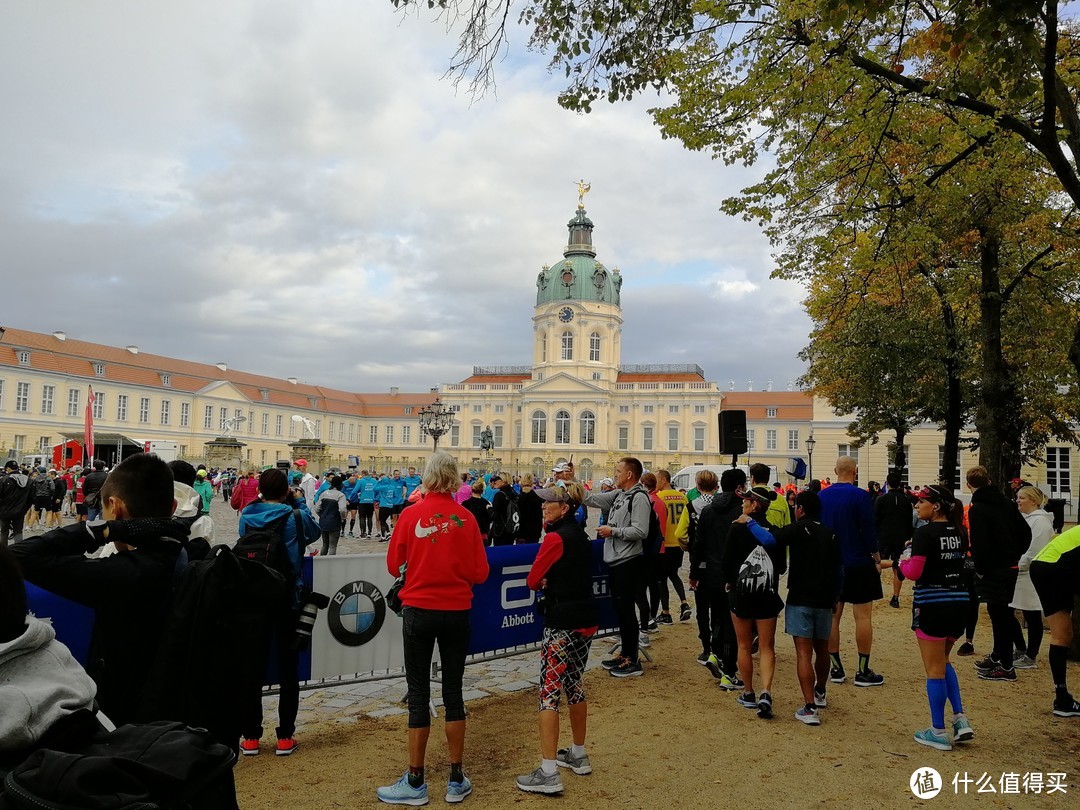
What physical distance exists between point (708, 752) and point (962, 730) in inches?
75.6

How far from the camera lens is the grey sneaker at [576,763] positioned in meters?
4.91

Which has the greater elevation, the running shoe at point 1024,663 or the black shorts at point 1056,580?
the black shorts at point 1056,580

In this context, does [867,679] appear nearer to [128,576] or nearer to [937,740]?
[937,740]

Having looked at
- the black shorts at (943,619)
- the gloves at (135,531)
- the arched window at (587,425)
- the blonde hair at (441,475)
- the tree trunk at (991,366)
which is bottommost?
the black shorts at (943,619)

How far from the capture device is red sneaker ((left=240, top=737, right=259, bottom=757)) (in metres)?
5.18

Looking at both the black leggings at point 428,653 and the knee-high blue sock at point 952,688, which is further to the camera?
the knee-high blue sock at point 952,688

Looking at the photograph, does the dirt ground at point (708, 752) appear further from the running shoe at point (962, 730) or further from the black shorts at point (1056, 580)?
the black shorts at point (1056, 580)

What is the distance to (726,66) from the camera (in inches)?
372

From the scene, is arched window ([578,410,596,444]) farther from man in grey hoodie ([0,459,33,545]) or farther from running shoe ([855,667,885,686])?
running shoe ([855,667,885,686])

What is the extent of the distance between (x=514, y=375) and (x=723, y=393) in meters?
25.6

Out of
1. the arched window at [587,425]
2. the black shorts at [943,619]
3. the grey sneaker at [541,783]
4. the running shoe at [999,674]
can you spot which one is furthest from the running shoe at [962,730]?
the arched window at [587,425]

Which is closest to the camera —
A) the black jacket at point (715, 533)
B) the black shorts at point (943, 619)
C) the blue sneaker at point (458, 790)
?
the blue sneaker at point (458, 790)

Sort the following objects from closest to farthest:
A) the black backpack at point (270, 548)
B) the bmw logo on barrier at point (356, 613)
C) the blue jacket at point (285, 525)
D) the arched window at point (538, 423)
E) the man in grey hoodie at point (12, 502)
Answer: the black backpack at point (270, 548) < the blue jacket at point (285, 525) < the bmw logo on barrier at point (356, 613) < the man in grey hoodie at point (12, 502) < the arched window at point (538, 423)

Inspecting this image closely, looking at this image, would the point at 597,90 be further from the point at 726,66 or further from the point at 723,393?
the point at 723,393
